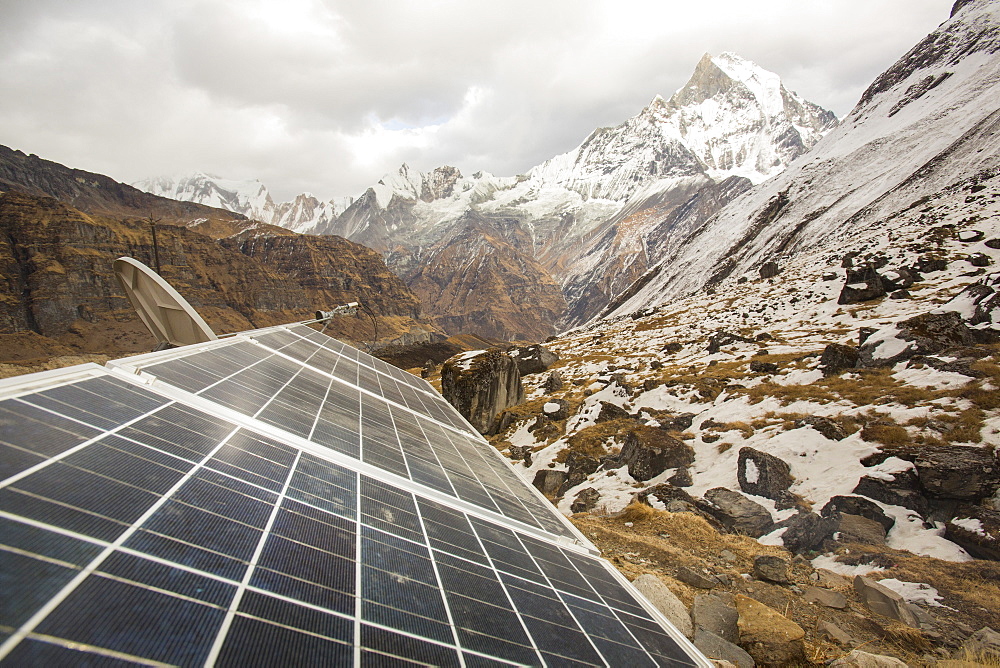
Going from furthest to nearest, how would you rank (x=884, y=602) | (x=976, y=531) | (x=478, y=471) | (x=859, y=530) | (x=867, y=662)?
(x=478, y=471) → (x=859, y=530) → (x=976, y=531) → (x=884, y=602) → (x=867, y=662)

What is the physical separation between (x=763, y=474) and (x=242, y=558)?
16.2m

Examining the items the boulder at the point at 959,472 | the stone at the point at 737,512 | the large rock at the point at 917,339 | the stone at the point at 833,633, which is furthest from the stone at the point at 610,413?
the stone at the point at 833,633

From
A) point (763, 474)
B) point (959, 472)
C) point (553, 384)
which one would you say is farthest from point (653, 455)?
point (553, 384)

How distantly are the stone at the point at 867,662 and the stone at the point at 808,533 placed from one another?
4.95 meters

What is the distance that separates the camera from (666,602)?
931 cm

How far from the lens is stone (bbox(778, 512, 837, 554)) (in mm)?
11484

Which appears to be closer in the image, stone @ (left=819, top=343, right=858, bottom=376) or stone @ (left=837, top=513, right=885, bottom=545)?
stone @ (left=837, top=513, right=885, bottom=545)

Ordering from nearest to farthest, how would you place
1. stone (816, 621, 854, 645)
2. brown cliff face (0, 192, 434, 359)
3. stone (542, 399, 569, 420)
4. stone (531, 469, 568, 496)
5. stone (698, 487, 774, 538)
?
stone (816, 621, 854, 645), stone (698, 487, 774, 538), stone (531, 469, 568, 496), stone (542, 399, 569, 420), brown cliff face (0, 192, 434, 359)

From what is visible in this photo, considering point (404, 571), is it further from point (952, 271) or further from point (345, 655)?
point (952, 271)

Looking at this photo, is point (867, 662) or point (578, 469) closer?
point (867, 662)

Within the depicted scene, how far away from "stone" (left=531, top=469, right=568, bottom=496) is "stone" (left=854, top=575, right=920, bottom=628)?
1159 cm

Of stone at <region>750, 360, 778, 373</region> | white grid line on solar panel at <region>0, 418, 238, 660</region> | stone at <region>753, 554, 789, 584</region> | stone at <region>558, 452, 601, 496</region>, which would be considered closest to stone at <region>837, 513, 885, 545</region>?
stone at <region>753, 554, 789, 584</region>

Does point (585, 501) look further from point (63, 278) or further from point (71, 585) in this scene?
point (63, 278)

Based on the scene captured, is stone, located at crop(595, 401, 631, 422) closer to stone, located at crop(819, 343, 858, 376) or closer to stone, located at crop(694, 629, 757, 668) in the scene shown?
stone, located at crop(819, 343, 858, 376)
